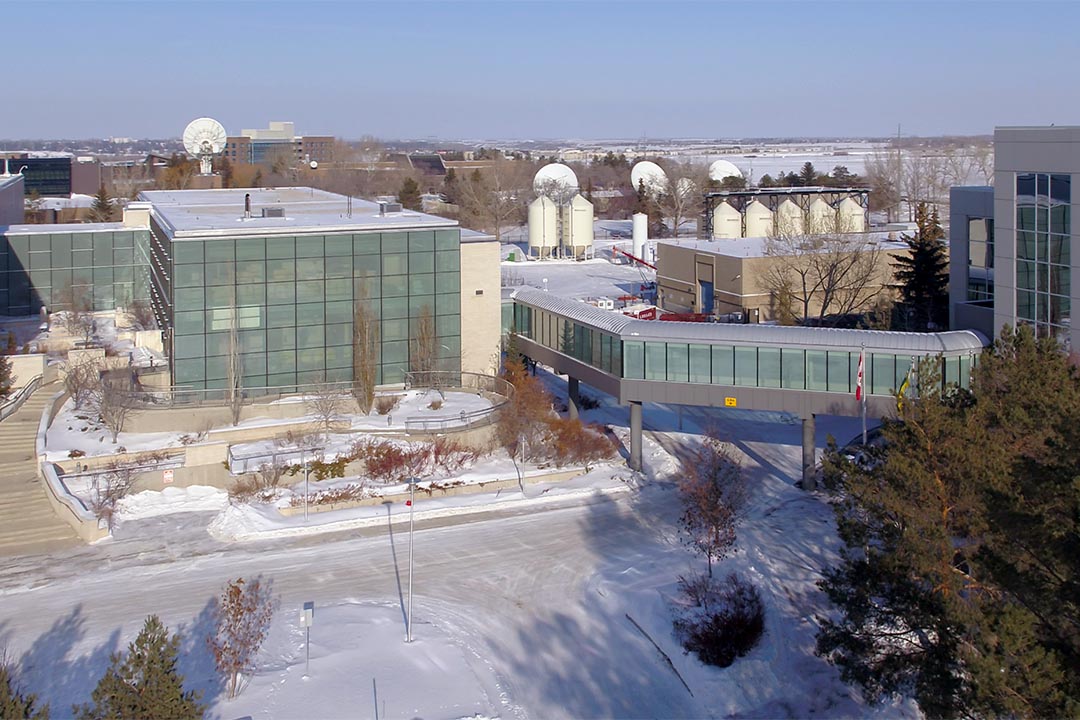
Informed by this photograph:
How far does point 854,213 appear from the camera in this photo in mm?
64812

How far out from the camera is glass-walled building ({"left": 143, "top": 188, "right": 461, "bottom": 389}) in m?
32.8

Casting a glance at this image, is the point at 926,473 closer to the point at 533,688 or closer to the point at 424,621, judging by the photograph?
the point at 533,688

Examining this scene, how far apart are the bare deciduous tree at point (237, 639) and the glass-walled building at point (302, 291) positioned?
14.0m

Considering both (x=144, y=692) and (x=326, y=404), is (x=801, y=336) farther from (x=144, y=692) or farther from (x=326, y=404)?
(x=144, y=692)

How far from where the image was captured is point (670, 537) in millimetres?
26172

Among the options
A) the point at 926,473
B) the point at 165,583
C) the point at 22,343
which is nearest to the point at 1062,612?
the point at 926,473

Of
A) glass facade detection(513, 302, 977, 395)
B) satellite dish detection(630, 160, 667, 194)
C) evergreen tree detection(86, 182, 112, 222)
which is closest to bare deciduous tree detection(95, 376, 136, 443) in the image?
glass facade detection(513, 302, 977, 395)

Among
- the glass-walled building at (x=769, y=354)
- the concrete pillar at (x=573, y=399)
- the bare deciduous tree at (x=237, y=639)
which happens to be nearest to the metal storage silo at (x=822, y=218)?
the concrete pillar at (x=573, y=399)

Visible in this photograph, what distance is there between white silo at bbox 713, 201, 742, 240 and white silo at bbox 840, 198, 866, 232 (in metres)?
6.89

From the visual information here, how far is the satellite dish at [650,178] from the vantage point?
103 meters

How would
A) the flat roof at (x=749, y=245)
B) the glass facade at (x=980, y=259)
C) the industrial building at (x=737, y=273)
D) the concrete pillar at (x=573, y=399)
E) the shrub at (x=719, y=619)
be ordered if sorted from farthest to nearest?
the flat roof at (x=749, y=245) → the industrial building at (x=737, y=273) → the concrete pillar at (x=573, y=399) → the glass facade at (x=980, y=259) → the shrub at (x=719, y=619)

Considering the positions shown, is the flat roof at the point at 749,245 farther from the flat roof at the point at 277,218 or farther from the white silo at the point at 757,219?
the flat roof at the point at 277,218

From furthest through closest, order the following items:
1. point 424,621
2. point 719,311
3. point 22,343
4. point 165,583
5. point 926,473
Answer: point 719,311 < point 22,343 < point 165,583 < point 424,621 < point 926,473

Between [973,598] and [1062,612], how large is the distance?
2454mm
